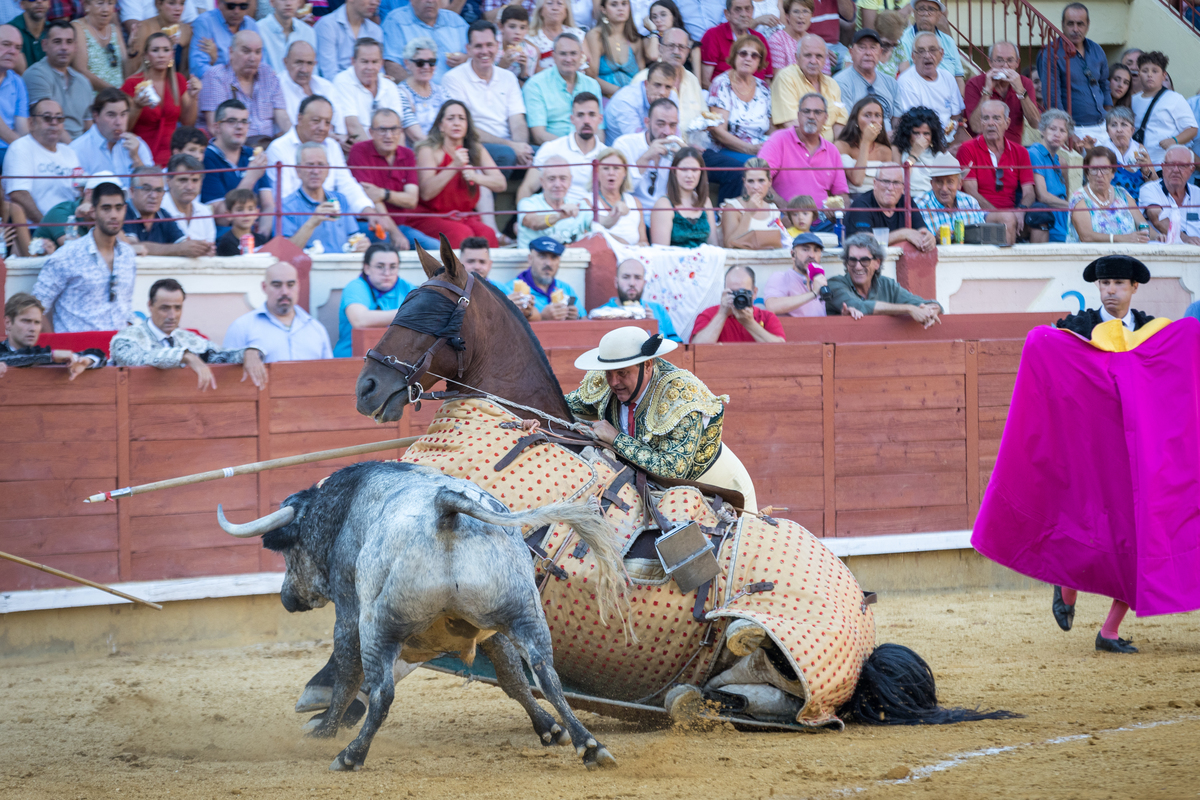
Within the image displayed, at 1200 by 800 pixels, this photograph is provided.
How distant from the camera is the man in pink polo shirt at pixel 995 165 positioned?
32.3 ft

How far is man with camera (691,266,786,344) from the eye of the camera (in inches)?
295

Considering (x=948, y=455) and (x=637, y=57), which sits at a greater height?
(x=637, y=57)

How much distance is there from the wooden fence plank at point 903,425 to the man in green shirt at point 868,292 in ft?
2.40

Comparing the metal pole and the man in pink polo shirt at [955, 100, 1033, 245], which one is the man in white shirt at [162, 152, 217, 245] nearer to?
the metal pole

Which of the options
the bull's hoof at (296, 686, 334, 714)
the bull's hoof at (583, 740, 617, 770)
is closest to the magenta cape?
the bull's hoof at (583, 740, 617, 770)

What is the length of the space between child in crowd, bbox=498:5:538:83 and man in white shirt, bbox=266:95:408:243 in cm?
178

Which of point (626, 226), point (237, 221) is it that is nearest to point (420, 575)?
point (237, 221)

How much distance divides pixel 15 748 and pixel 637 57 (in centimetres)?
694

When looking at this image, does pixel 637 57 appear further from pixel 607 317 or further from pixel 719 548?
pixel 719 548

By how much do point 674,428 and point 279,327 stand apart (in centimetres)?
325

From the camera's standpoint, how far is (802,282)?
8336 mm

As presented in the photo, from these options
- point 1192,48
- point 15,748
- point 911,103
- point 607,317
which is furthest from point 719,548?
point 1192,48

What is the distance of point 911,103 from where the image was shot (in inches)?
409

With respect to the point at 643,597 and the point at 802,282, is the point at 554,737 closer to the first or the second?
the point at 643,597
